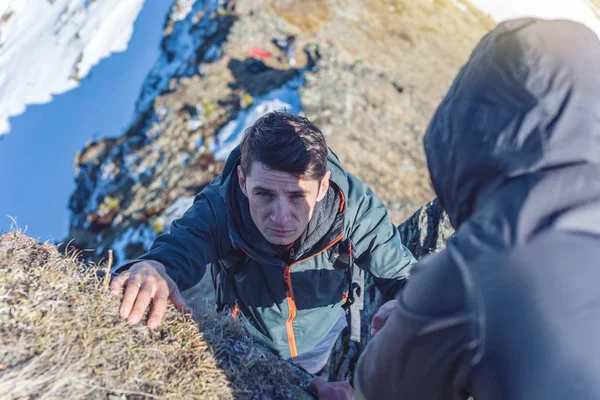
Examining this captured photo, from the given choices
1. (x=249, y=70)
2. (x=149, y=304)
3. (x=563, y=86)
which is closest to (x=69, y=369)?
(x=149, y=304)

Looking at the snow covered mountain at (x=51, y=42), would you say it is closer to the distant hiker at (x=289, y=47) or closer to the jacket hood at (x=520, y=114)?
the distant hiker at (x=289, y=47)

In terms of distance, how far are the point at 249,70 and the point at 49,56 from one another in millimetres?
23683

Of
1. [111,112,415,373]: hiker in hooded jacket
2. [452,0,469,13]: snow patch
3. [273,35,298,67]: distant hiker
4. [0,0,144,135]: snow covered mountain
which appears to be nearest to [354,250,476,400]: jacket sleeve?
[111,112,415,373]: hiker in hooded jacket

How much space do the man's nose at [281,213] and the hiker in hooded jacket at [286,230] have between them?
10 mm

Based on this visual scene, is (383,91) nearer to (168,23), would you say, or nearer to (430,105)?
(430,105)

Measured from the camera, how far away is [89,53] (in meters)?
41.6

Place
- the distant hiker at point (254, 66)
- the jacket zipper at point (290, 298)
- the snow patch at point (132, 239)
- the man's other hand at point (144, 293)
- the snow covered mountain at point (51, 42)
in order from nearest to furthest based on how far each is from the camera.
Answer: the man's other hand at point (144, 293) → the jacket zipper at point (290, 298) → the snow patch at point (132, 239) → the distant hiker at point (254, 66) → the snow covered mountain at point (51, 42)

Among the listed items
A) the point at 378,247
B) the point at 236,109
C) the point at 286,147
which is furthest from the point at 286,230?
the point at 236,109

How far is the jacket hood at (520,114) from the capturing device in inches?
58.4

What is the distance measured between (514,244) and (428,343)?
0.46 meters

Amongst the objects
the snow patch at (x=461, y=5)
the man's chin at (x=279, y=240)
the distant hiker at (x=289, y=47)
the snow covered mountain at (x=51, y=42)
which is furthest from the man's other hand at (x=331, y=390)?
the snow patch at (x=461, y=5)

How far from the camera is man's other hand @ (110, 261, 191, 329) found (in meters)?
2.71

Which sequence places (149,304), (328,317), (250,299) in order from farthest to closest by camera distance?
(328,317) → (250,299) → (149,304)

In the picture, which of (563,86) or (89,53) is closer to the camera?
(563,86)
